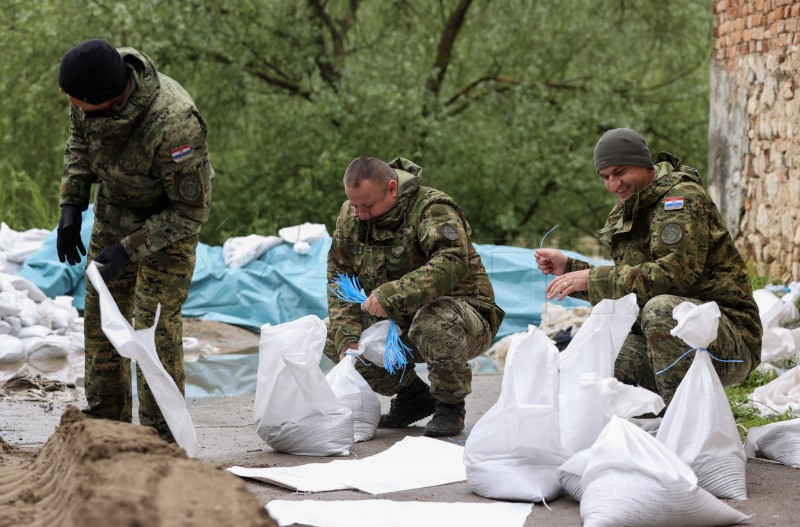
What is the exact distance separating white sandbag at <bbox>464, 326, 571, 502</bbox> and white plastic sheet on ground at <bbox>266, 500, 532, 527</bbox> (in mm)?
92

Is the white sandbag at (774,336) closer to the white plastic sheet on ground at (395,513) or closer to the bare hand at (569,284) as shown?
the bare hand at (569,284)

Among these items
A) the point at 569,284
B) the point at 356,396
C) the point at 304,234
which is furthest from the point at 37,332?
the point at 569,284

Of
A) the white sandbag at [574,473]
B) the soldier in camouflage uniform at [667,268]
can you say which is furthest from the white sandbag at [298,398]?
the white sandbag at [574,473]

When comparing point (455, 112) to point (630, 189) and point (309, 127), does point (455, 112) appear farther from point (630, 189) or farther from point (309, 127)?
point (630, 189)

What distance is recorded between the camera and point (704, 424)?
342 cm

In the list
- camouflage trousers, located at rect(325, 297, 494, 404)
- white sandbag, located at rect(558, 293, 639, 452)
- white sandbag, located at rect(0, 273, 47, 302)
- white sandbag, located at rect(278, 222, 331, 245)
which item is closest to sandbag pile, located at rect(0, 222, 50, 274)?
white sandbag, located at rect(0, 273, 47, 302)

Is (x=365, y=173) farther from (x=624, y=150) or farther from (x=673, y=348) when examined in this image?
(x=673, y=348)

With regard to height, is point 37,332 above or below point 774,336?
below

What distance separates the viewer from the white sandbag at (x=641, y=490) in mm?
2963

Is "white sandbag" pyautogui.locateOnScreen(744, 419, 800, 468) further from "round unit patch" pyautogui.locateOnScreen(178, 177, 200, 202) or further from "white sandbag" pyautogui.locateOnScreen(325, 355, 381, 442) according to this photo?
"round unit patch" pyautogui.locateOnScreen(178, 177, 200, 202)

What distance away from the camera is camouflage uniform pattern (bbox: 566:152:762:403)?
3.88 meters

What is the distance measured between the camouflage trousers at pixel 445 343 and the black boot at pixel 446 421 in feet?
0.13

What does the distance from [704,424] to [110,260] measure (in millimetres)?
2219

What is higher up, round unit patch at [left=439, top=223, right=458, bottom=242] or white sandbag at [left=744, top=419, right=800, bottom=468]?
round unit patch at [left=439, top=223, right=458, bottom=242]
